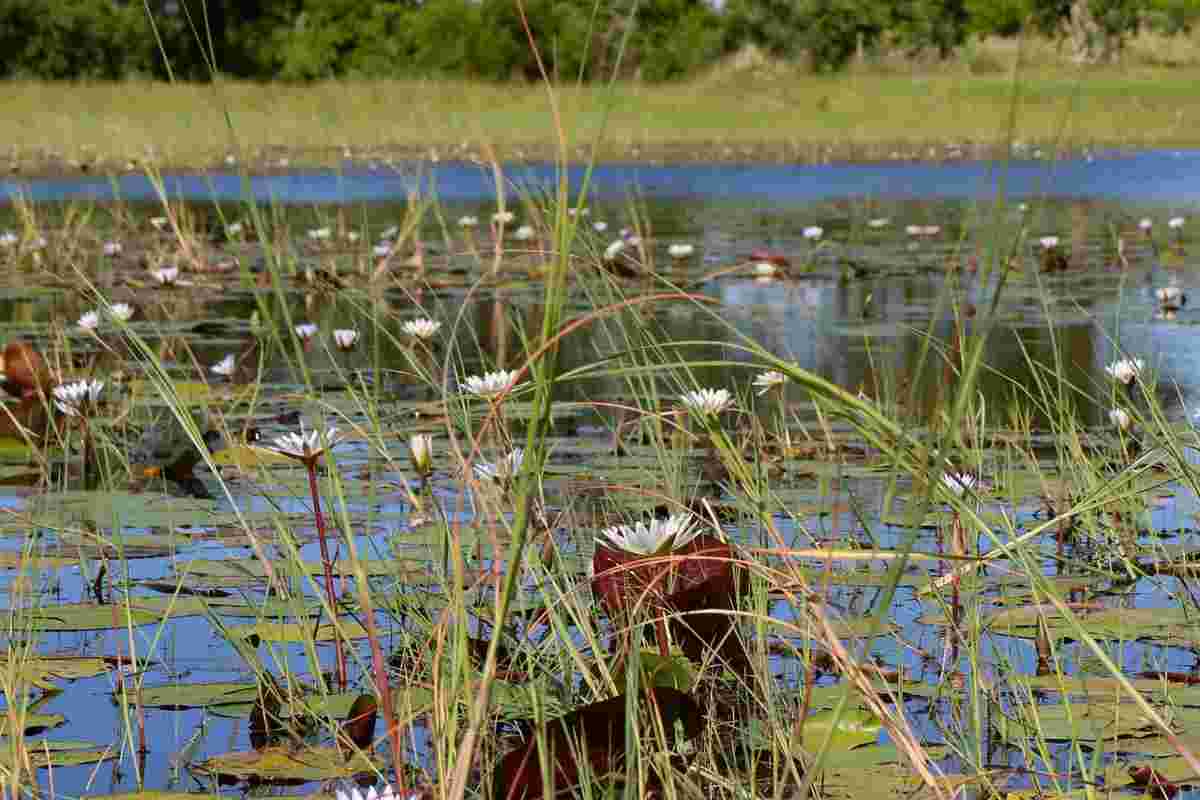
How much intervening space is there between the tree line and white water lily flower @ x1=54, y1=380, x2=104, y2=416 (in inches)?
887

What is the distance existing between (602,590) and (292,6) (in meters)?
33.6

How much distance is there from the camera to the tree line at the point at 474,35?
88.8 feet

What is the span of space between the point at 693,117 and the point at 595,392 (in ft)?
56.6

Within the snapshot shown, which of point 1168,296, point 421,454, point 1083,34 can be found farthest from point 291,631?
point 1083,34

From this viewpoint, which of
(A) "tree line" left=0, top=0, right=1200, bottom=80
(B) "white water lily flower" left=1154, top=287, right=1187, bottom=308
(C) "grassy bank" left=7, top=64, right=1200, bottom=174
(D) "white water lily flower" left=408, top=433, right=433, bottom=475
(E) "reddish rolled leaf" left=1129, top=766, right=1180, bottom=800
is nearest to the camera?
(E) "reddish rolled leaf" left=1129, top=766, right=1180, bottom=800

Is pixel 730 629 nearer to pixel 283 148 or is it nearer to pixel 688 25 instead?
pixel 283 148

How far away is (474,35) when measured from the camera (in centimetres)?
2888

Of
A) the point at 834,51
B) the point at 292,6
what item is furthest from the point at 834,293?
the point at 292,6

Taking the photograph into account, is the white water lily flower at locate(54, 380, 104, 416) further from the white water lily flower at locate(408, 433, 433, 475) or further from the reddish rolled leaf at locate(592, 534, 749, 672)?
the reddish rolled leaf at locate(592, 534, 749, 672)

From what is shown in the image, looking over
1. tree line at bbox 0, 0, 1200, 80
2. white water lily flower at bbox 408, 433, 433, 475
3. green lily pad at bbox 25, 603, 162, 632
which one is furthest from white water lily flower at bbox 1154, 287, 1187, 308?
tree line at bbox 0, 0, 1200, 80

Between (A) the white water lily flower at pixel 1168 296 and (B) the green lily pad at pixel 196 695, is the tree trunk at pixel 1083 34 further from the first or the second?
(B) the green lily pad at pixel 196 695

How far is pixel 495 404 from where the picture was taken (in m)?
1.22

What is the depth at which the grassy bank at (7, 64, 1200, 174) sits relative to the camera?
16609mm

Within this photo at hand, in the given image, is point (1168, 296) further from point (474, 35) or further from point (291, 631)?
point (474, 35)
